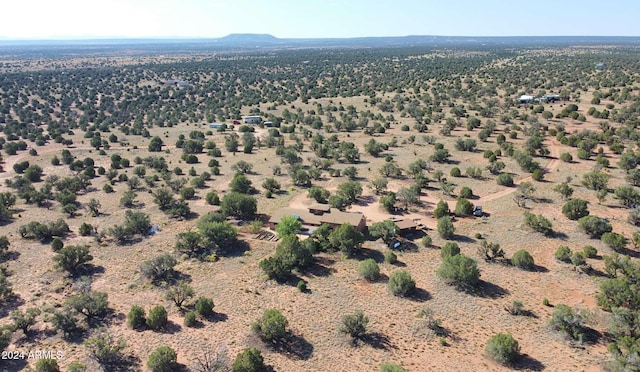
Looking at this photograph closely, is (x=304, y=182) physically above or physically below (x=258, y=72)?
below

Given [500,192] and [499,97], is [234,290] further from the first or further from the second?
[499,97]

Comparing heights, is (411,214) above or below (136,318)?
above

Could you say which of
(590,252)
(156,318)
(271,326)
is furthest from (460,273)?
(156,318)

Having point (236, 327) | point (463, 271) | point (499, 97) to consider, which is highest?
point (499, 97)

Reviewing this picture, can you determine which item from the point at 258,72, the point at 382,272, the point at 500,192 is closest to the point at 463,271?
the point at 382,272

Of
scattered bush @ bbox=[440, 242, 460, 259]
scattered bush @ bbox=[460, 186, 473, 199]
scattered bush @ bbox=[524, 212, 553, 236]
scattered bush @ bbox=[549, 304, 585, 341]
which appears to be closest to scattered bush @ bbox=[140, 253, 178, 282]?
scattered bush @ bbox=[440, 242, 460, 259]

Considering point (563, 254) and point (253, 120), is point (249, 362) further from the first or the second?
point (253, 120)

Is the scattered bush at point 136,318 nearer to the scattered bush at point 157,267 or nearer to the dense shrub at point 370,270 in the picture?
the scattered bush at point 157,267
